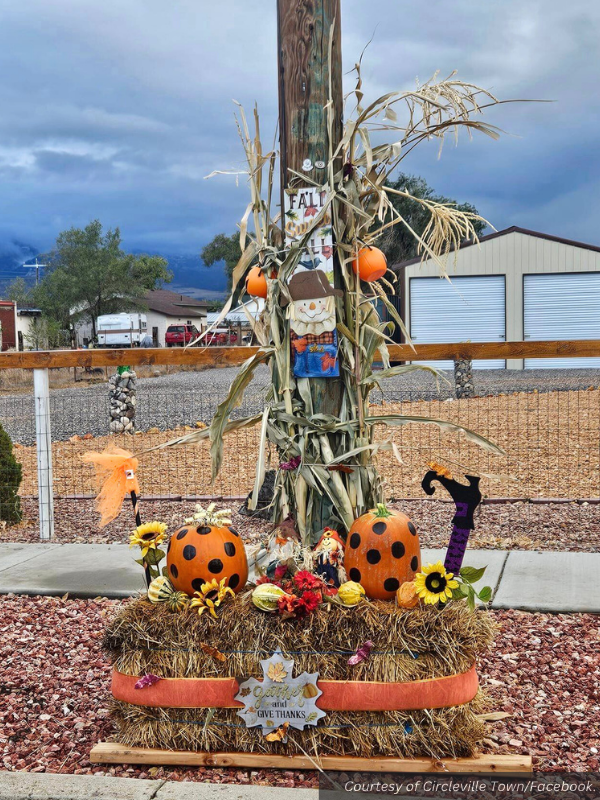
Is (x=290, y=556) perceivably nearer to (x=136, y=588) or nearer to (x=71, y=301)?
(x=136, y=588)

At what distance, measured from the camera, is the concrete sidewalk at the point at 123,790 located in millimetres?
2322

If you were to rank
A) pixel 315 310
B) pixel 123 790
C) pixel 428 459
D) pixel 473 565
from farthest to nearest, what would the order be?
pixel 428 459, pixel 473 565, pixel 315 310, pixel 123 790

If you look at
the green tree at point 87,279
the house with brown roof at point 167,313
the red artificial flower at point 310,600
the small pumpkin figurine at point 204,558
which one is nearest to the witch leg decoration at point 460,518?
the red artificial flower at point 310,600

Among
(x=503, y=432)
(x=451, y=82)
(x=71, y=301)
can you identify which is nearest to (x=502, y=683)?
(x=451, y=82)

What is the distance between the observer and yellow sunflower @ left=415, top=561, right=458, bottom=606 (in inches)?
99.4

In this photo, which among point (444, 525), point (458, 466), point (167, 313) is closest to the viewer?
point (458, 466)

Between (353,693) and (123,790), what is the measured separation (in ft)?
2.47

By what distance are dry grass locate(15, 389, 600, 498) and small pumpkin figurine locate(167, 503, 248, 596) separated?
342cm

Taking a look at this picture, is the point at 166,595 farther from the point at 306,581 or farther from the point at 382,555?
the point at 382,555

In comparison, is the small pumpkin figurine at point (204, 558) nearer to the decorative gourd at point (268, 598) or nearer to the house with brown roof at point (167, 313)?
the decorative gourd at point (268, 598)

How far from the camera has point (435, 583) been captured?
2.54 m

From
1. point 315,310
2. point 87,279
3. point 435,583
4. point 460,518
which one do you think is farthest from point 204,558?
point 87,279

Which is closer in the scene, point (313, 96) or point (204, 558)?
point (204, 558)

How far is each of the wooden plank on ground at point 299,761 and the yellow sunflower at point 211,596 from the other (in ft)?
1.49
